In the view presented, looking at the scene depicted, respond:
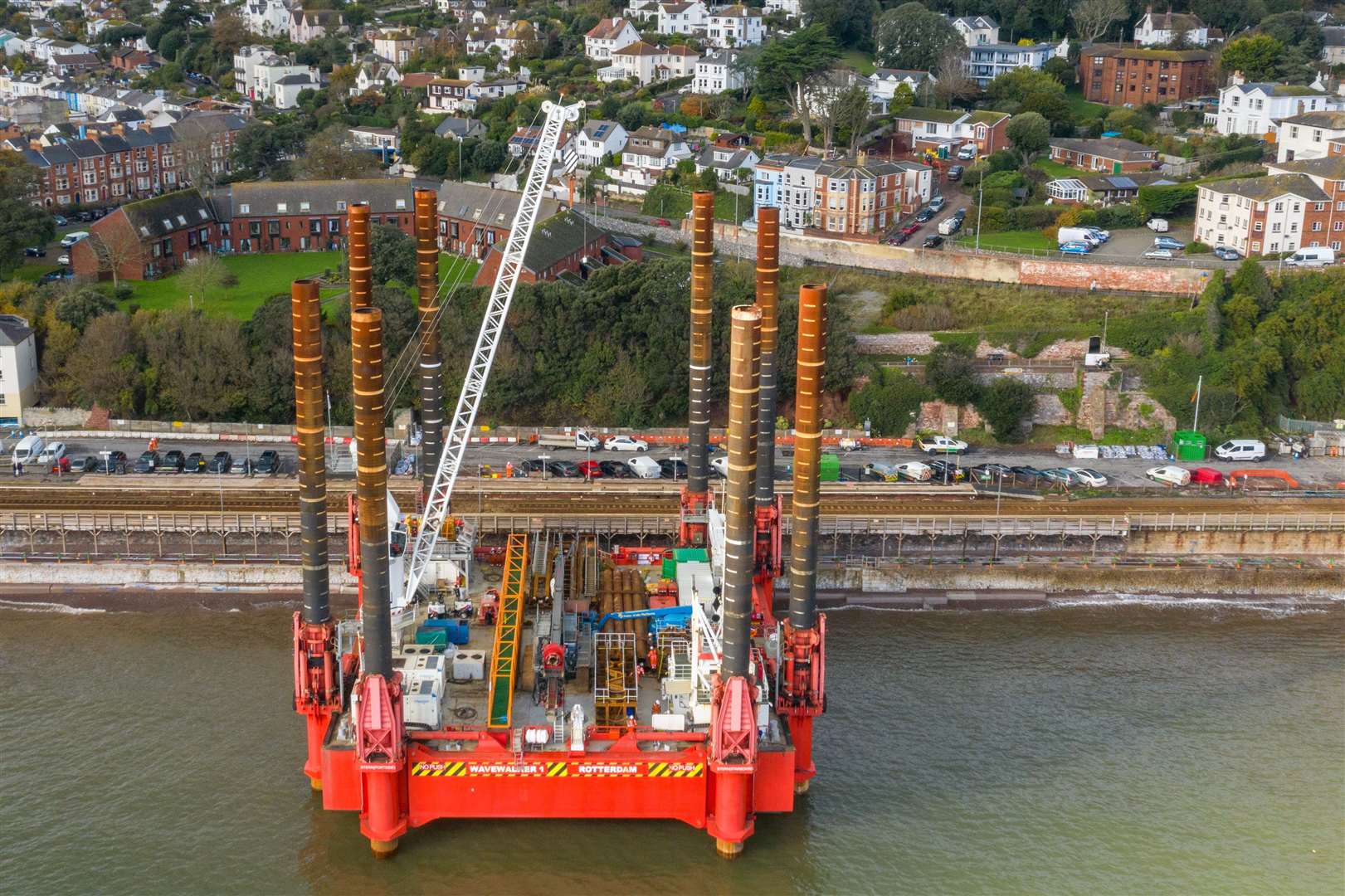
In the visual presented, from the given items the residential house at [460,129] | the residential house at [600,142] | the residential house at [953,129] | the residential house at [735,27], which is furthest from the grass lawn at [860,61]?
the residential house at [460,129]

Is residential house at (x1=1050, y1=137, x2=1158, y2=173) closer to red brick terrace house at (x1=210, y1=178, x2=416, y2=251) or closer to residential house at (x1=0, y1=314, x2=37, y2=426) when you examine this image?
red brick terrace house at (x1=210, y1=178, x2=416, y2=251)


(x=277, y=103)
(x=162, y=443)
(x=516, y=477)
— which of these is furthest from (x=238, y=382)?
(x=277, y=103)

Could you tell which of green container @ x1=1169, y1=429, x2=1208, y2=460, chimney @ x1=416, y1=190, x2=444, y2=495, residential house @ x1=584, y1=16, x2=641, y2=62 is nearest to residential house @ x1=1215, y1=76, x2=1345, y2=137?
green container @ x1=1169, y1=429, x2=1208, y2=460

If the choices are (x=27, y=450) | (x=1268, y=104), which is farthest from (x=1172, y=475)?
(x=1268, y=104)

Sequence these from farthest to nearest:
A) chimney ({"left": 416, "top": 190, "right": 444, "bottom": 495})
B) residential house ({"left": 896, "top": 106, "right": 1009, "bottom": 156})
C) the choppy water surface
A: residential house ({"left": 896, "top": 106, "right": 1009, "bottom": 156}), chimney ({"left": 416, "top": 190, "right": 444, "bottom": 495}), the choppy water surface

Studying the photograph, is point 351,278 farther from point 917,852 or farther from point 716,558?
point 917,852

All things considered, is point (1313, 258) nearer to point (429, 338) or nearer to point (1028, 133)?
point (1028, 133)
